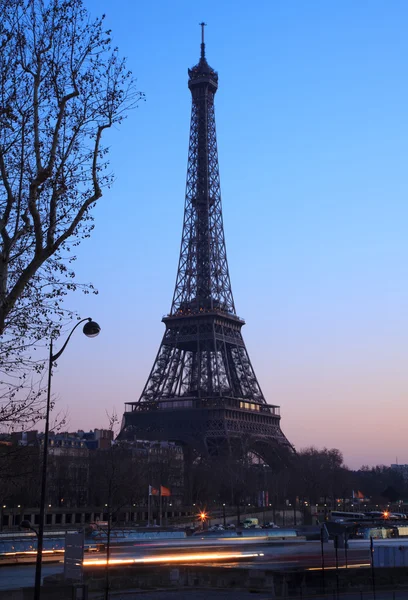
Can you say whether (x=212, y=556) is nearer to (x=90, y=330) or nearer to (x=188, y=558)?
(x=188, y=558)

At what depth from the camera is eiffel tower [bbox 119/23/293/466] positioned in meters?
143

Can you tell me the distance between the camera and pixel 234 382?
154750mm

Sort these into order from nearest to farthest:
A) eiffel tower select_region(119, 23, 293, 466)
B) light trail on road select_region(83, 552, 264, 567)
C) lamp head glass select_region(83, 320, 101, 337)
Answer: lamp head glass select_region(83, 320, 101, 337)
light trail on road select_region(83, 552, 264, 567)
eiffel tower select_region(119, 23, 293, 466)

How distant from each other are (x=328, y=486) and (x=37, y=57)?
16463 centimetres

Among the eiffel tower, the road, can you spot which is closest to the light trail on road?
the road

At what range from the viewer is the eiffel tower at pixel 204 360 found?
470 feet

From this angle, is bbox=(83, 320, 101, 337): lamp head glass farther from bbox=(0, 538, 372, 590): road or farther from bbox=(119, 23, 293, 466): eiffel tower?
bbox=(119, 23, 293, 466): eiffel tower

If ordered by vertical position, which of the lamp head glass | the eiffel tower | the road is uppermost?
the eiffel tower

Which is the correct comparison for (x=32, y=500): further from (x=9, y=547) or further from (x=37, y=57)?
(x=37, y=57)

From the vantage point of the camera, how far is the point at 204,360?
15212 centimetres

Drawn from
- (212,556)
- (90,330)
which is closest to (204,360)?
(212,556)

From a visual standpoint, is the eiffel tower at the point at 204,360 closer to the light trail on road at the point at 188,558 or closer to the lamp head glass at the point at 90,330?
the light trail on road at the point at 188,558

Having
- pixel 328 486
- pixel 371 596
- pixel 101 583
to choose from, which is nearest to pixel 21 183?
pixel 101 583

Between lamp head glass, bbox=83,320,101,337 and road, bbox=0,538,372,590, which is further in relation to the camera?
road, bbox=0,538,372,590
